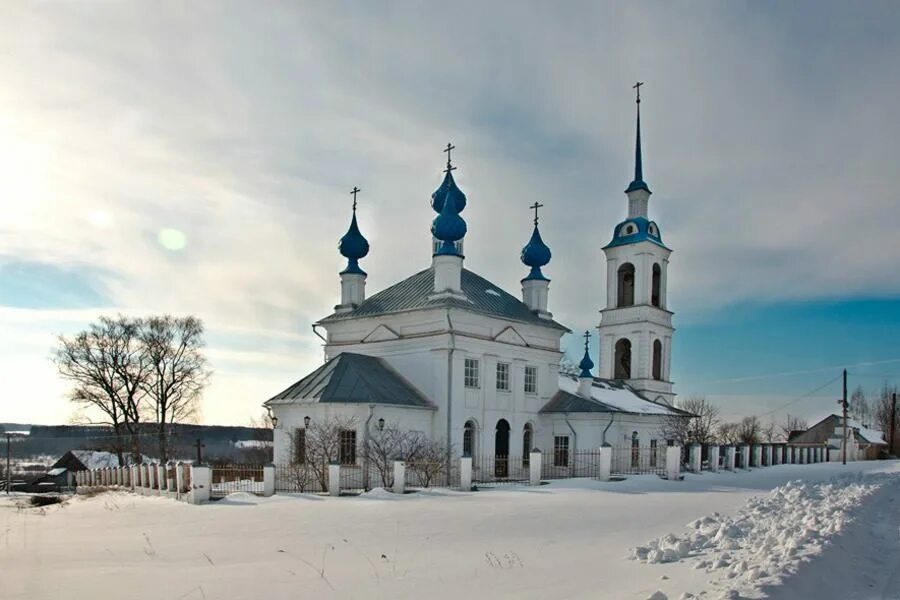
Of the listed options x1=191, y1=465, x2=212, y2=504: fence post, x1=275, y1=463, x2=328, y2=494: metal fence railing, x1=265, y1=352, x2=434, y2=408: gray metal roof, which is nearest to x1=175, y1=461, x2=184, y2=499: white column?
x1=191, y1=465, x2=212, y2=504: fence post

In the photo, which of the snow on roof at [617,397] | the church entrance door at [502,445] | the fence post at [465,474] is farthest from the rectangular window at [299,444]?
the snow on roof at [617,397]

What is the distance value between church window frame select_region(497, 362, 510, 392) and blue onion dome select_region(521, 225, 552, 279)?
16.6 feet

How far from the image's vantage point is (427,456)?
2288 centimetres

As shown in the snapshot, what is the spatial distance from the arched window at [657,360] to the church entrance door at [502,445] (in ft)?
45.8

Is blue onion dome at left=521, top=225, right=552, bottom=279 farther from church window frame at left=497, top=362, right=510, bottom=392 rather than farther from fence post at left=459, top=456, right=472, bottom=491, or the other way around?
fence post at left=459, top=456, right=472, bottom=491

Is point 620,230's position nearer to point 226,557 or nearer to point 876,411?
point 226,557

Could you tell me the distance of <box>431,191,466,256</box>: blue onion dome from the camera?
25.2 m

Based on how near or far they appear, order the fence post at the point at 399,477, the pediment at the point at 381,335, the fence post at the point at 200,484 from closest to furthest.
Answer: the fence post at the point at 399,477 → the fence post at the point at 200,484 → the pediment at the point at 381,335

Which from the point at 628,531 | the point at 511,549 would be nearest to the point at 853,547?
the point at 628,531

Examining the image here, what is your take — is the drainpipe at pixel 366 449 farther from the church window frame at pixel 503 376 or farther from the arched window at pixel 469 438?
the church window frame at pixel 503 376

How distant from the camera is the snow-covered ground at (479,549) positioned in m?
7.63

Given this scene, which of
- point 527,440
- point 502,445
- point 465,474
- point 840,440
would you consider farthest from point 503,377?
point 840,440

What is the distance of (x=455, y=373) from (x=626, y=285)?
17107mm

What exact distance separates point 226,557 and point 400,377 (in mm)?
15780
